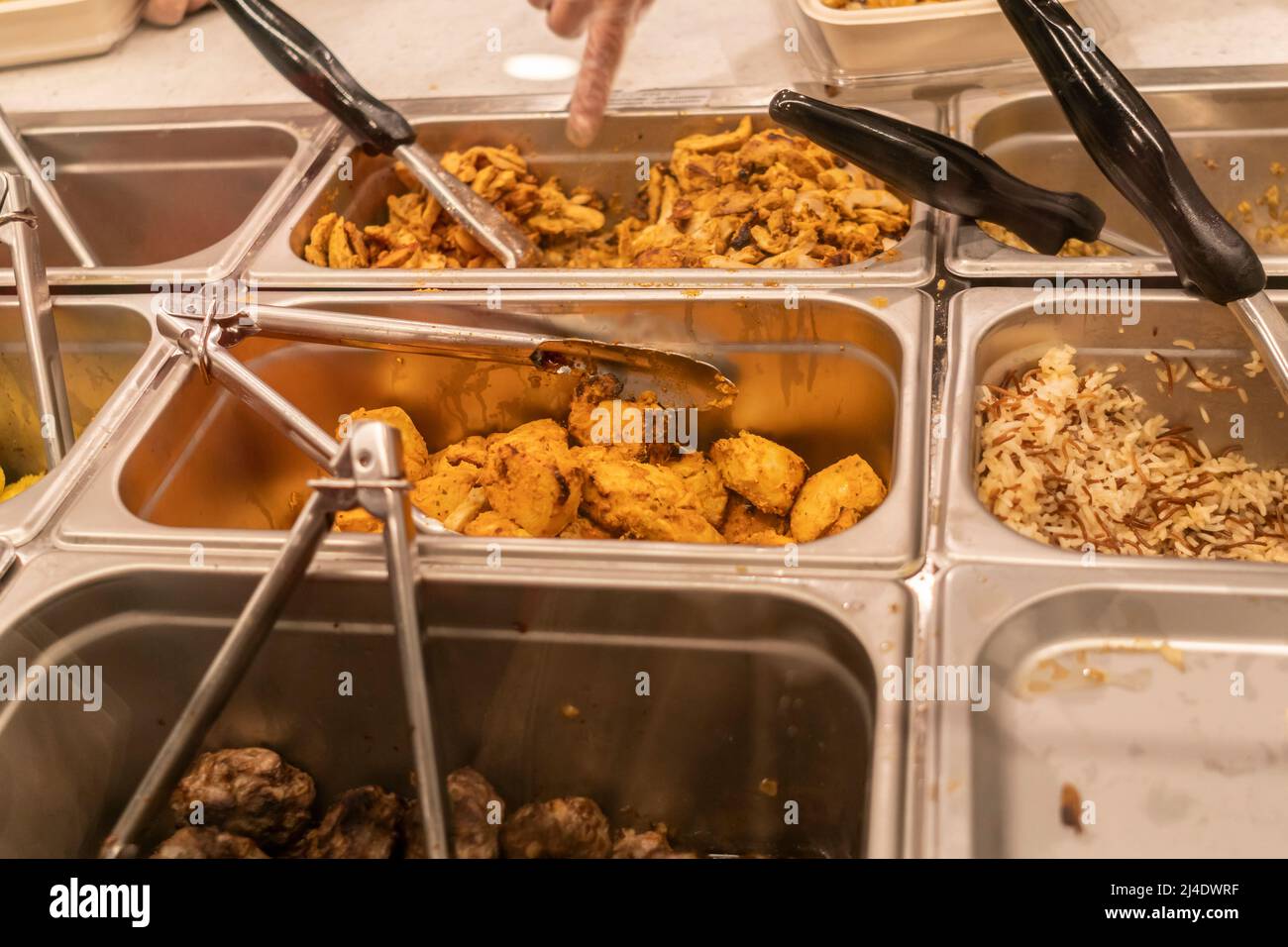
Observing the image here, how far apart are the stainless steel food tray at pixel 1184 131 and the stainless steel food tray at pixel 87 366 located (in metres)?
1.32

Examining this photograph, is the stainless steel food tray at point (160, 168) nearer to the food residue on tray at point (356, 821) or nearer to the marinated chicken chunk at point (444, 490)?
the marinated chicken chunk at point (444, 490)

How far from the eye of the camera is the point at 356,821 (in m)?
1.07

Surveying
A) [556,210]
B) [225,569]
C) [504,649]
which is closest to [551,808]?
[504,649]

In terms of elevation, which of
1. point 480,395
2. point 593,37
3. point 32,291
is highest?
point 593,37

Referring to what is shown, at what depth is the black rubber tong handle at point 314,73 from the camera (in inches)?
65.6

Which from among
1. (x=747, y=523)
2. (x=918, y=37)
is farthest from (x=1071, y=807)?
(x=918, y=37)

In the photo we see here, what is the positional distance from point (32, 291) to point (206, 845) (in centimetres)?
84

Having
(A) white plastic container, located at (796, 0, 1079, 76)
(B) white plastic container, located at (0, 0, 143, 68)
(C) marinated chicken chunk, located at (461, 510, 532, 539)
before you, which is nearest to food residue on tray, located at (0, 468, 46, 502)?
(C) marinated chicken chunk, located at (461, 510, 532, 539)

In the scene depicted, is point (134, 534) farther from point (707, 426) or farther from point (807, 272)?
point (807, 272)

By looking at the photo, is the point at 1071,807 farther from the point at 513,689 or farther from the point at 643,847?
the point at 513,689

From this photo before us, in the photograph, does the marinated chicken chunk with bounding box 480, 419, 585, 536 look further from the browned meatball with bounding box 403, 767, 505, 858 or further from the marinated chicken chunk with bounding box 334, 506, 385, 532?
the browned meatball with bounding box 403, 767, 505, 858

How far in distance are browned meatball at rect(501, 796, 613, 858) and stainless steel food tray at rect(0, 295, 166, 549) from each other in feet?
2.32

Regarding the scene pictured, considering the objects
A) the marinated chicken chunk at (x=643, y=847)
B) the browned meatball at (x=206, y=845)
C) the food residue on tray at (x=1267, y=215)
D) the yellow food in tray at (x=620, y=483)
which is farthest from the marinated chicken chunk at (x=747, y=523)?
the food residue on tray at (x=1267, y=215)

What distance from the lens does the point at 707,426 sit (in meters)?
1.45
